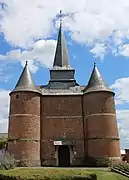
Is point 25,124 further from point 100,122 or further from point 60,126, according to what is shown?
point 100,122

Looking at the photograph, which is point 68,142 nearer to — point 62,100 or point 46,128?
point 46,128

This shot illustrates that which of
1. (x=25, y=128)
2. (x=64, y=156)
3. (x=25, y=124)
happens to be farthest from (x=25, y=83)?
(x=64, y=156)

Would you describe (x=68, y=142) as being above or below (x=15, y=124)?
below

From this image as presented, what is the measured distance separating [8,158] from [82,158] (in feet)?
31.1

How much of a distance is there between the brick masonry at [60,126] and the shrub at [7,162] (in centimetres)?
130

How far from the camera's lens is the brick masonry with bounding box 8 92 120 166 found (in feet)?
110

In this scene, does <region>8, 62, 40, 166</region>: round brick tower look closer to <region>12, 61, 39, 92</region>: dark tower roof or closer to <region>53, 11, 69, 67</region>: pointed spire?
<region>12, 61, 39, 92</region>: dark tower roof

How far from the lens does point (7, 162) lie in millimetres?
28500

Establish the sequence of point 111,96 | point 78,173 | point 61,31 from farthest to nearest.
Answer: point 61,31, point 111,96, point 78,173

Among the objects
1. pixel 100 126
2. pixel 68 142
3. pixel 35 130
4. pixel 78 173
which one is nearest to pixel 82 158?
pixel 68 142

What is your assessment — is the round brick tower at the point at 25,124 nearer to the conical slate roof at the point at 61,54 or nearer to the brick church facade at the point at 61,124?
the brick church facade at the point at 61,124

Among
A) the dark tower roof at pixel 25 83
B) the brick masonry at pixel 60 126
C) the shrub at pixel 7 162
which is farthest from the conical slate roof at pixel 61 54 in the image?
the shrub at pixel 7 162

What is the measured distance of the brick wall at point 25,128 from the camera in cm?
3309

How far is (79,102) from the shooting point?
3669 centimetres
